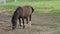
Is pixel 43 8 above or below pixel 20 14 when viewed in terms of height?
below

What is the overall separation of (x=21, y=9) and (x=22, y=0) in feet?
59.1

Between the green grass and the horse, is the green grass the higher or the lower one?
the lower one

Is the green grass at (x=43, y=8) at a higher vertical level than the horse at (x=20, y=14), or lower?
lower

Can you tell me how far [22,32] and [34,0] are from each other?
63.2 ft

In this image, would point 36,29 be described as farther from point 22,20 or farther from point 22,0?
point 22,0

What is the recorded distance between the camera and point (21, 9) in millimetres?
13414

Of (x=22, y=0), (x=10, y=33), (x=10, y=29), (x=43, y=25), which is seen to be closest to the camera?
(x=10, y=33)

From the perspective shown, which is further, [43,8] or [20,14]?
[43,8]

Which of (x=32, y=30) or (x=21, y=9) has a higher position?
(x=21, y=9)

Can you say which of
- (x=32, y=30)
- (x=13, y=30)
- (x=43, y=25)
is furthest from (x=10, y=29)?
(x=43, y=25)

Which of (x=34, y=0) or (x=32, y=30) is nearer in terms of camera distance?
(x=32, y=30)

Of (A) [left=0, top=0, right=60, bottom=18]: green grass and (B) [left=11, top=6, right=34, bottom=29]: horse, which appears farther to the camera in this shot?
(A) [left=0, top=0, right=60, bottom=18]: green grass

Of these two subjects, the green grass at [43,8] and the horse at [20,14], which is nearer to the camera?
the horse at [20,14]

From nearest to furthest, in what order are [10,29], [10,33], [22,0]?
[10,33] < [10,29] < [22,0]
